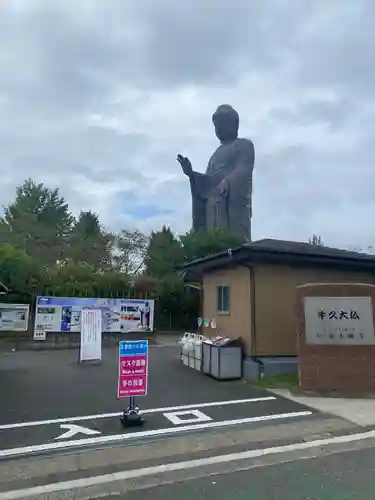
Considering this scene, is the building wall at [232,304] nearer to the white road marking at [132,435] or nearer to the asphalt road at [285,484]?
the white road marking at [132,435]

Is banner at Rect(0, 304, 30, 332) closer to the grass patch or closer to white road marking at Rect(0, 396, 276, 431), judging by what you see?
the grass patch

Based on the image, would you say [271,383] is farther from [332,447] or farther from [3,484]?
[3,484]

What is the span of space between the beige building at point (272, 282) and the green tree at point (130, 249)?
75.1ft

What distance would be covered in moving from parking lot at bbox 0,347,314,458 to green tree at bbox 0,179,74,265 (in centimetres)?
1862

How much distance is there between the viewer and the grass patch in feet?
30.8

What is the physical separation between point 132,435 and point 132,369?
93 centimetres

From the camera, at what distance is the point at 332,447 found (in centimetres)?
559

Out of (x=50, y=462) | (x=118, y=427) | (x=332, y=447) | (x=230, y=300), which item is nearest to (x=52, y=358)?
(x=230, y=300)

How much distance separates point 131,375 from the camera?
652 cm

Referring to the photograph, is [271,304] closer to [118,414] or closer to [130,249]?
[118,414]

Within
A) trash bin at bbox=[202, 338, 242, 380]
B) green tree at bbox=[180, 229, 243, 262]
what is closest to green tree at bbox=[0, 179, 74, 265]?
green tree at bbox=[180, 229, 243, 262]

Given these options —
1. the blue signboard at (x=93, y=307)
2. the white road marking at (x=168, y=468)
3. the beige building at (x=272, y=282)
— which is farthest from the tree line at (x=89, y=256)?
the white road marking at (x=168, y=468)

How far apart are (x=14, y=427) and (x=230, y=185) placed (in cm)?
2586

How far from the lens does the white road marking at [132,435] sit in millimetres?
5410
